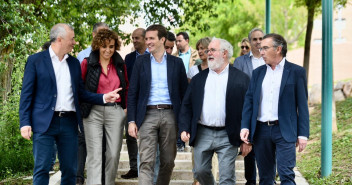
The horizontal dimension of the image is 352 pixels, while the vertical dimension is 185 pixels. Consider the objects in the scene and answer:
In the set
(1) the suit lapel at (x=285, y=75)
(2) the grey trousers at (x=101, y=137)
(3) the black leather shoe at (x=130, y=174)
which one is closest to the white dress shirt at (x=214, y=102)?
(1) the suit lapel at (x=285, y=75)

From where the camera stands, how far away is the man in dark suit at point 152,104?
7340mm

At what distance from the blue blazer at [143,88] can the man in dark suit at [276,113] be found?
1168mm

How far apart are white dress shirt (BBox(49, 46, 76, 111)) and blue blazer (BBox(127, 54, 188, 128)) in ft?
3.04

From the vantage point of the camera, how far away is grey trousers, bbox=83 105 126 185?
24.4 feet

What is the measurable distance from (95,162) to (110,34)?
5.50 feet

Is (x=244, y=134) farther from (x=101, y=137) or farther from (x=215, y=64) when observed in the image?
(x=101, y=137)

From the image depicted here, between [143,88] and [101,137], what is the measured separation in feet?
2.81

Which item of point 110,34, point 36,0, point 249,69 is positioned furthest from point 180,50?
point 36,0

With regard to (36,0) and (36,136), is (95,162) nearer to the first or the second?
(36,136)

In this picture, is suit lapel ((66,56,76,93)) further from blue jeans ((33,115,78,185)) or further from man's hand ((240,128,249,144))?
man's hand ((240,128,249,144))

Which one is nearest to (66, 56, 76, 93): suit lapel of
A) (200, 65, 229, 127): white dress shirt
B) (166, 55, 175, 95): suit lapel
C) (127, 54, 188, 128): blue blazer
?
(127, 54, 188, 128): blue blazer

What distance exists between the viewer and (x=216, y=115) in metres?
6.80

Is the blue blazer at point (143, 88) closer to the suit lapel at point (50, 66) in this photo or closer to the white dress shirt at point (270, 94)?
the suit lapel at point (50, 66)

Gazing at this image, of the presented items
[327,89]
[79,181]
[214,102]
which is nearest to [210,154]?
[214,102]
